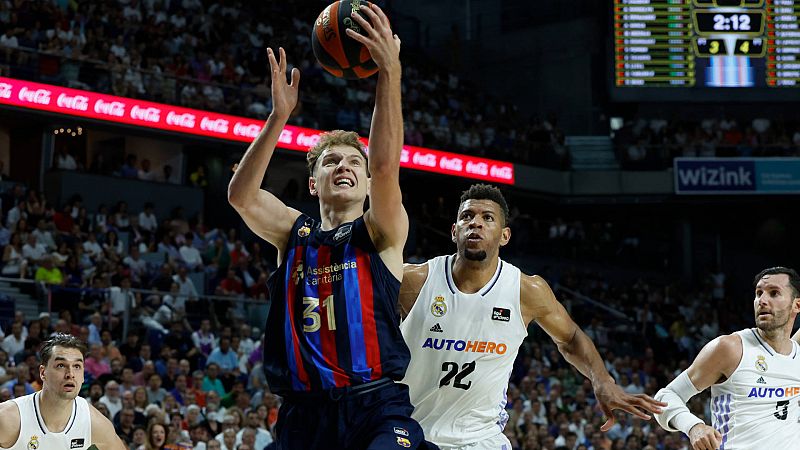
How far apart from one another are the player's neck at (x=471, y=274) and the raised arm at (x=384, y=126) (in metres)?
1.35

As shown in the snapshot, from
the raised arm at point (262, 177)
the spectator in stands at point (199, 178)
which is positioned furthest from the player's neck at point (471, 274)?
the spectator in stands at point (199, 178)

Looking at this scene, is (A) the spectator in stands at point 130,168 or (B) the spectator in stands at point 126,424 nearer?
(B) the spectator in stands at point 126,424

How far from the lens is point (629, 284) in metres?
25.2

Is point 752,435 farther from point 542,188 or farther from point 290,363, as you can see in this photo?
point 542,188

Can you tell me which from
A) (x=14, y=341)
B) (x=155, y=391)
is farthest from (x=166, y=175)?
(x=155, y=391)

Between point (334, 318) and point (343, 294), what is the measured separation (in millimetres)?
108

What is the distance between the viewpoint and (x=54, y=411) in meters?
7.09

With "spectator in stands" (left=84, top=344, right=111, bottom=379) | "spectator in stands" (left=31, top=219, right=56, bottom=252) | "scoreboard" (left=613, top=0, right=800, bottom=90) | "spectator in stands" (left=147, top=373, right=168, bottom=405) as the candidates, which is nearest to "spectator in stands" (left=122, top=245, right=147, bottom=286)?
"spectator in stands" (left=31, top=219, right=56, bottom=252)

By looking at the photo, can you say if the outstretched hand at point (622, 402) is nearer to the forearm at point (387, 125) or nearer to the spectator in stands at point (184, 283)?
the forearm at point (387, 125)

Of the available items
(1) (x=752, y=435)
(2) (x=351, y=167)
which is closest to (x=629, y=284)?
(1) (x=752, y=435)

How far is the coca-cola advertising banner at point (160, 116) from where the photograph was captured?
16234mm

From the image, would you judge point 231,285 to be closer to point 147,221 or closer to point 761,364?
point 147,221

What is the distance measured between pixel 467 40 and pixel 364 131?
34.2 ft

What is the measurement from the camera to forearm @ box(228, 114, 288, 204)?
4.35 metres
